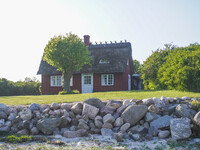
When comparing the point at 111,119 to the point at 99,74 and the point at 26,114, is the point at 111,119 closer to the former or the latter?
the point at 26,114

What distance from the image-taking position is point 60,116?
8.77 metres

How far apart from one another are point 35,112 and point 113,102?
300 centimetres

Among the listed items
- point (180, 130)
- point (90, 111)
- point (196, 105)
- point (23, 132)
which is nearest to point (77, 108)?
point (90, 111)

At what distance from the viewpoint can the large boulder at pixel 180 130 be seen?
7211 millimetres

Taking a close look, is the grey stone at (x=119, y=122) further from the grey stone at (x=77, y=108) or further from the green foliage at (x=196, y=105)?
the green foliage at (x=196, y=105)

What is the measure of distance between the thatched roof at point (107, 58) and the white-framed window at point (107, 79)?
0.79 metres

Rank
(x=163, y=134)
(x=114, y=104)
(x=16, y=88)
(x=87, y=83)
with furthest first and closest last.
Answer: (x=16, y=88)
(x=87, y=83)
(x=114, y=104)
(x=163, y=134)

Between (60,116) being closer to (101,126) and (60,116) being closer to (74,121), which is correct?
(74,121)

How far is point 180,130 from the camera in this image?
723 cm

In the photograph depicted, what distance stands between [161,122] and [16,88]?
2156 centimetres

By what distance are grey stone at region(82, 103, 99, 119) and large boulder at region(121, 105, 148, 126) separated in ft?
3.33

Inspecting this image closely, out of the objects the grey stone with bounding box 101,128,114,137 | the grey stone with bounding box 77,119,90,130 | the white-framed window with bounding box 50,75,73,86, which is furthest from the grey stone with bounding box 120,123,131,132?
the white-framed window with bounding box 50,75,73,86

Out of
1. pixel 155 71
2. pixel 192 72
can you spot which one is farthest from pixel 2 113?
pixel 155 71

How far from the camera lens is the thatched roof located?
22.7m
